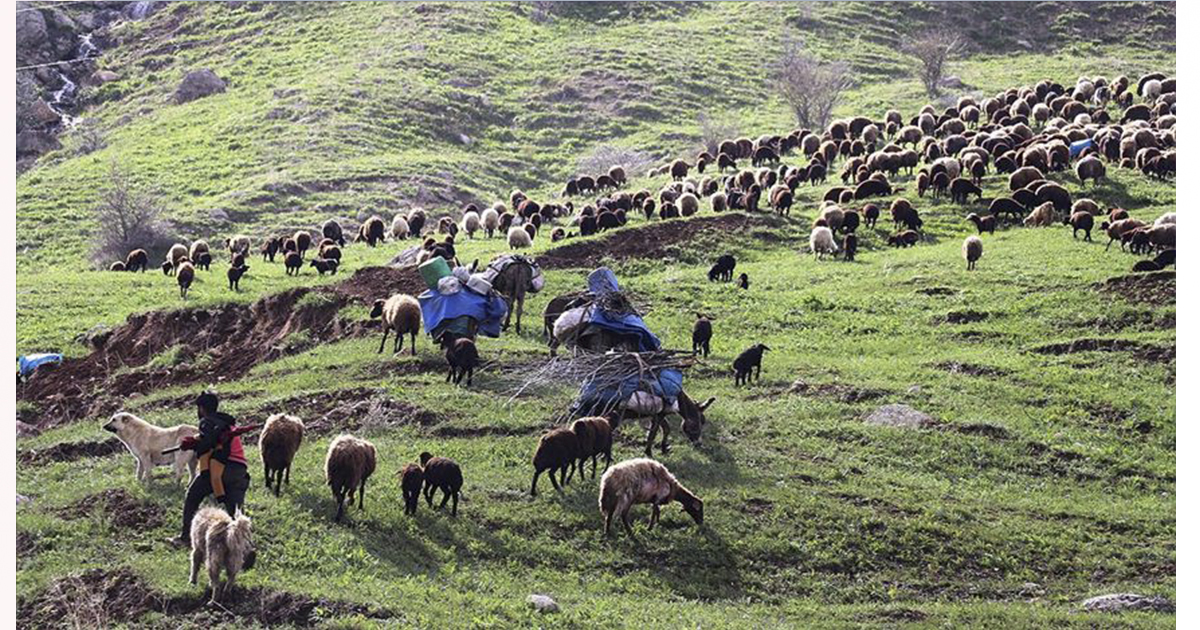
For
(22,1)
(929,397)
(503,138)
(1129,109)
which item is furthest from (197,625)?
(22,1)

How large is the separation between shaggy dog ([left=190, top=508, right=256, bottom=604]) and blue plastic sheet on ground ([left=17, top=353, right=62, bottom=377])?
15658mm

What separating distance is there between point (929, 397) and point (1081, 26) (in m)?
64.9

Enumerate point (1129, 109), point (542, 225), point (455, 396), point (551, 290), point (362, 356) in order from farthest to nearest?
point (1129, 109) → point (542, 225) → point (551, 290) → point (362, 356) → point (455, 396)

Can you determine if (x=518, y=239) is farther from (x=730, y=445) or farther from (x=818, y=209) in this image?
(x=730, y=445)

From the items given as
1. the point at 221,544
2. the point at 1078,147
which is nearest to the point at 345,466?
the point at 221,544

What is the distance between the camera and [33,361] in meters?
28.2

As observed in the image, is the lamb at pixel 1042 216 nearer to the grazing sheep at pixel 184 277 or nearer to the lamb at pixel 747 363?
the lamb at pixel 747 363

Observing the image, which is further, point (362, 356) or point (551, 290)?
point (551, 290)

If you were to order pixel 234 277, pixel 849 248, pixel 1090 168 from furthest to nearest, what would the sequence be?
1. pixel 1090 168
2. pixel 849 248
3. pixel 234 277

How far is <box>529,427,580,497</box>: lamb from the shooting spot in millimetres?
18375

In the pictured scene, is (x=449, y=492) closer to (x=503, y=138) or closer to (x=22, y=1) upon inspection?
(x=503, y=138)

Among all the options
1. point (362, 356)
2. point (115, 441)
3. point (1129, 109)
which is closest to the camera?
point (115, 441)

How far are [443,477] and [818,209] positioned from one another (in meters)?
26.2

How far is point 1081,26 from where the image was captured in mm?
81062
